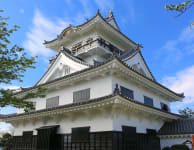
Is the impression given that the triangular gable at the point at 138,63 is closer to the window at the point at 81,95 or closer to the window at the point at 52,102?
the window at the point at 81,95

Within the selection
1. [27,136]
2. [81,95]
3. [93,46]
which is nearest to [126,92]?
[81,95]

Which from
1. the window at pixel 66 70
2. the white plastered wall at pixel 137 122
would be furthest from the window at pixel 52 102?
the white plastered wall at pixel 137 122

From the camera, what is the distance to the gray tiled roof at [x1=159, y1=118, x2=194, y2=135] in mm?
Answer: 12581

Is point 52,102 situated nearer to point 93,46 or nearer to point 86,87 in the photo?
point 86,87

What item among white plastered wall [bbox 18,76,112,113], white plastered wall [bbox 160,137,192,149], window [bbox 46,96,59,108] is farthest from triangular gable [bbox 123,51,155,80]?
window [bbox 46,96,59,108]

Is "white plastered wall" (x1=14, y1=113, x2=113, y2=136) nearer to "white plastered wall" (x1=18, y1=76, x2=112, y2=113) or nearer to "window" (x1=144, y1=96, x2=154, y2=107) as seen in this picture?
"white plastered wall" (x1=18, y1=76, x2=112, y2=113)

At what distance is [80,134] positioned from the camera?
10797 millimetres

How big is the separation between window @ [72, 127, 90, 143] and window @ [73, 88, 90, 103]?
2083 mm

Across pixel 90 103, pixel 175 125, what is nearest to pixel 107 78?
pixel 90 103

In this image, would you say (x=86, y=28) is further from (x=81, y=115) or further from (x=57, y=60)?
(x=81, y=115)

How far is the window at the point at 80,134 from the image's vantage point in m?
10.4

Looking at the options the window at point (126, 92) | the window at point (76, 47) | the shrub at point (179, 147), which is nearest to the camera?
the window at point (126, 92)

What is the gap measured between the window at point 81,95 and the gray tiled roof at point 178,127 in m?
6.82

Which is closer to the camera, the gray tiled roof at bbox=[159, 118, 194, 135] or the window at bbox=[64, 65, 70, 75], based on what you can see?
the gray tiled roof at bbox=[159, 118, 194, 135]
